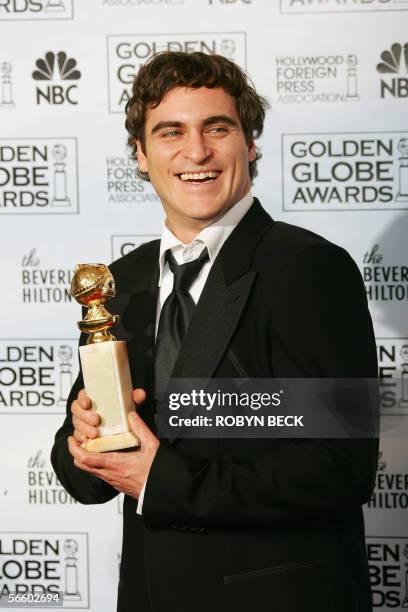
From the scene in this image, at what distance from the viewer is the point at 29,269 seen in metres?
2.27

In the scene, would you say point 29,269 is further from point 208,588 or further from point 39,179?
point 208,588

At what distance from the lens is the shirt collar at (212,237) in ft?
4.55

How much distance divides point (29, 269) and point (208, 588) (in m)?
1.22

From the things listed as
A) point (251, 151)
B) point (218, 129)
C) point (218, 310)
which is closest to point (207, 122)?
point (218, 129)

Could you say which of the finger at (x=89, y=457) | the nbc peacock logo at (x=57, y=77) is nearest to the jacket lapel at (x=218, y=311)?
the finger at (x=89, y=457)

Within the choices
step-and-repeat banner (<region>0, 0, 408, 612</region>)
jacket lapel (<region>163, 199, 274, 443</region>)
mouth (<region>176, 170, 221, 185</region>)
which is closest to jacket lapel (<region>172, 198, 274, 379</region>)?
jacket lapel (<region>163, 199, 274, 443</region>)

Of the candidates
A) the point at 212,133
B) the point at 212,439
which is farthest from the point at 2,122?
the point at 212,439

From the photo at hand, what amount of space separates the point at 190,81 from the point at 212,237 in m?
0.26

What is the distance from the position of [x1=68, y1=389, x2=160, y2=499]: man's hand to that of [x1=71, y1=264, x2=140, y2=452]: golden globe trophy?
1 centimetres

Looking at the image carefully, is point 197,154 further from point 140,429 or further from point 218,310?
point 140,429

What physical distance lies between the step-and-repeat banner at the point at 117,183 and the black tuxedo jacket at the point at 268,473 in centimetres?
88

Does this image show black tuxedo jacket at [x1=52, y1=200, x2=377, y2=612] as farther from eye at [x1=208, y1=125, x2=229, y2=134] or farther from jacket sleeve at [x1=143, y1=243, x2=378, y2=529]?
eye at [x1=208, y1=125, x2=229, y2=134]

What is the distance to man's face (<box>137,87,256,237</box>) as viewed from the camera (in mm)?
1396

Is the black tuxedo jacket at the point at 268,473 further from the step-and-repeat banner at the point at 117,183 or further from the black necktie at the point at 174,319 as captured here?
the step-and-repeat banner at the point at 117,183
